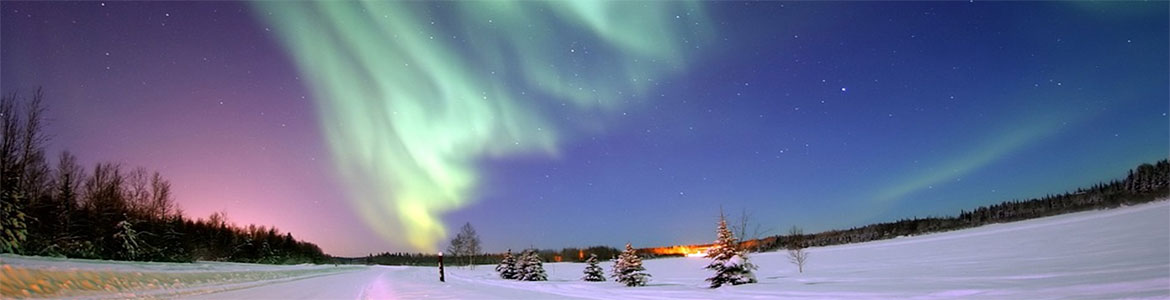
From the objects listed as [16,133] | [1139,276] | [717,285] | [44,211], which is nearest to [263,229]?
[44,211]

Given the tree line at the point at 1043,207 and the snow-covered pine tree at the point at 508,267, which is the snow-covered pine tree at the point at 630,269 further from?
the tree line at the point at 1043,207

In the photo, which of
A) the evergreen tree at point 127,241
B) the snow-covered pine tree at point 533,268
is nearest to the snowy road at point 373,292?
the snow-covered pine tree at point 533,268

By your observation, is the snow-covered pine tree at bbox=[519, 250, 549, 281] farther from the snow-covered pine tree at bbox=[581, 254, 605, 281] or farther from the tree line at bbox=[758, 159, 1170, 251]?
the tree line at bbox=[758, 159, 1170, 251]

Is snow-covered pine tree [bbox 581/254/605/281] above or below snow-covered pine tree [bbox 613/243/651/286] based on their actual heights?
below

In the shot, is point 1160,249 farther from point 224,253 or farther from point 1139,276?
point 224,253

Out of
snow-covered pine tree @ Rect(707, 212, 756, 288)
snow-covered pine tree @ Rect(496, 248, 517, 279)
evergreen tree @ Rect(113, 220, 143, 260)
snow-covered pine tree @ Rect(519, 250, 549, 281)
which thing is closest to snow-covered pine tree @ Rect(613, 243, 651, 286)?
snow-covered pine tree @ Rect(707, 212, 756, 288)

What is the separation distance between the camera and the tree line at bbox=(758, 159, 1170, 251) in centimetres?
8038

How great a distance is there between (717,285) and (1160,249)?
64.8 feet

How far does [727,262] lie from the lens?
67.8 ft

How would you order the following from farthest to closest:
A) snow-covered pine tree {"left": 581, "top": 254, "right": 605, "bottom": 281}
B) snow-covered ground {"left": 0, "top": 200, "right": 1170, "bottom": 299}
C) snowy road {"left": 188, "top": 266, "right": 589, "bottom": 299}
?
1. snow-covered pine tree {"left": 581, "top": 254, "right": 605, "bottom": 281}
2. snowy road {"left": 188, "top": 266, "right": 589, "bottom": 299}
3. snow-covered ground {"left": 0, "top": 200, "right": 1170, "bottom": 299}

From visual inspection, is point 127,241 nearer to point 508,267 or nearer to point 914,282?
point 508,267

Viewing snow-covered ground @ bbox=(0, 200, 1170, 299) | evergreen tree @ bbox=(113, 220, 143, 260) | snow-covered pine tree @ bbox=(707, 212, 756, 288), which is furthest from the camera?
evergreen tree @ bbox=(113, 220, 143, 260)

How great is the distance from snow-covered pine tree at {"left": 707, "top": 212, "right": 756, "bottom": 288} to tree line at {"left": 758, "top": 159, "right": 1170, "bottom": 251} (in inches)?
1859

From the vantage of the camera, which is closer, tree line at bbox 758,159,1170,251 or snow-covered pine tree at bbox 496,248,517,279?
snow-covered pine tree at bbox 496,248,517,279
